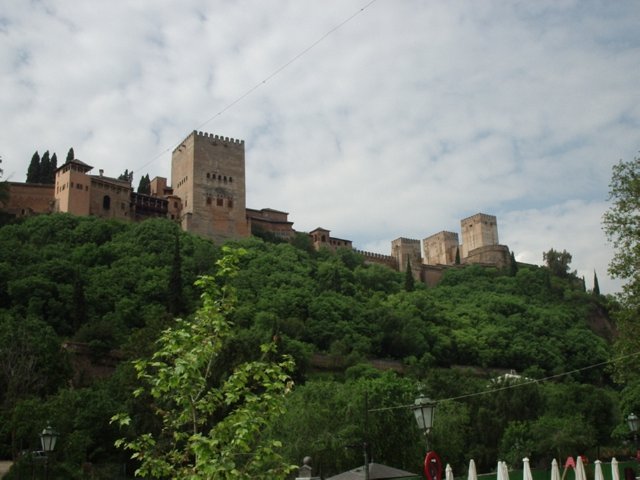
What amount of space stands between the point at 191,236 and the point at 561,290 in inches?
1823

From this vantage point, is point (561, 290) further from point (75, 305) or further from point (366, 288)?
point (75, 305)

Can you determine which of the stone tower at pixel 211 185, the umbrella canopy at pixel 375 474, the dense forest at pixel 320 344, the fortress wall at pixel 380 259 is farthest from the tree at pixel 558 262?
the umbrella canopy at pixel 375 474

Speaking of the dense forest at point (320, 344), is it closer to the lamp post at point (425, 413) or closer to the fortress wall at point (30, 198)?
the lamp post at point (425, 413)

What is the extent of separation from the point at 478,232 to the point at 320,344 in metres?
63.9

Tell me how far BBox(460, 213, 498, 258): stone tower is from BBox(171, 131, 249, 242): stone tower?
4670cm

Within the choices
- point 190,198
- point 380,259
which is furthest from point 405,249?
point 190,198

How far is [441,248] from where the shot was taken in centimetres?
11506

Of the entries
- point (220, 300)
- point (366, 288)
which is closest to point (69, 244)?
point (366, 288)

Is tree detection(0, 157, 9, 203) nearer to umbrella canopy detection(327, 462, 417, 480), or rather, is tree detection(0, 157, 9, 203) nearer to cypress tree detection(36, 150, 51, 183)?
cypress tree detection(36, 150, 51, 183)

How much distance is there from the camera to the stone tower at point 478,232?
115312 millimetres

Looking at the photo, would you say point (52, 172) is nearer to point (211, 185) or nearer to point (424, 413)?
point (211, 185)

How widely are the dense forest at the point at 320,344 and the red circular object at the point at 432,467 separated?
2.42m

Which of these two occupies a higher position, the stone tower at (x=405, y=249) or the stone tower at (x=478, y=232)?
the stone tower at (x=478, y=232)

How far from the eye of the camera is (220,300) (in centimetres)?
1012
